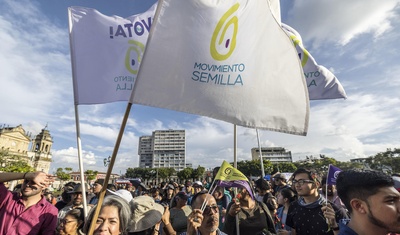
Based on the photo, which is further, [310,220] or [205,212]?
[310,220]

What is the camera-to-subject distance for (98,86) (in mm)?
3688

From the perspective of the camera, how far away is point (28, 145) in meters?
104

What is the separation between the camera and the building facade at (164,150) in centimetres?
15538

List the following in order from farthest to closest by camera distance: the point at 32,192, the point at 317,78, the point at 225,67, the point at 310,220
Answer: the point at 317,78 < the point at 310,220 < the point at 32,192 < the point at 225,67

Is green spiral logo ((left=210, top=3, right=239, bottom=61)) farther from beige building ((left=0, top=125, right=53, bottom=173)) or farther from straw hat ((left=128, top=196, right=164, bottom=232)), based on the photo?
beige building ((left=0, top=125, right=53, bottom=173))

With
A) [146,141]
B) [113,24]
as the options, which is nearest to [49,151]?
[146,141]

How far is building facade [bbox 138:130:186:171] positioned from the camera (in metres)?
155

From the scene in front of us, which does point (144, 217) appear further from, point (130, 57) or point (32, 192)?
point (130, 57)

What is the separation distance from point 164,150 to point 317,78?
156 meters

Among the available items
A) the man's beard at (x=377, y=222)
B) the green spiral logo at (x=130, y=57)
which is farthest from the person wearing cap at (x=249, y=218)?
the green spiral logo at (x=130, y=57)

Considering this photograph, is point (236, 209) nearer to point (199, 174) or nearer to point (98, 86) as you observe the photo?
point (98, 86)

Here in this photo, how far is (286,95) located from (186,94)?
1.08 meters

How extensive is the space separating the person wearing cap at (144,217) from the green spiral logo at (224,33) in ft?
6.62

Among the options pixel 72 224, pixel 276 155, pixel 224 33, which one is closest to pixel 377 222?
pixel 224 33
